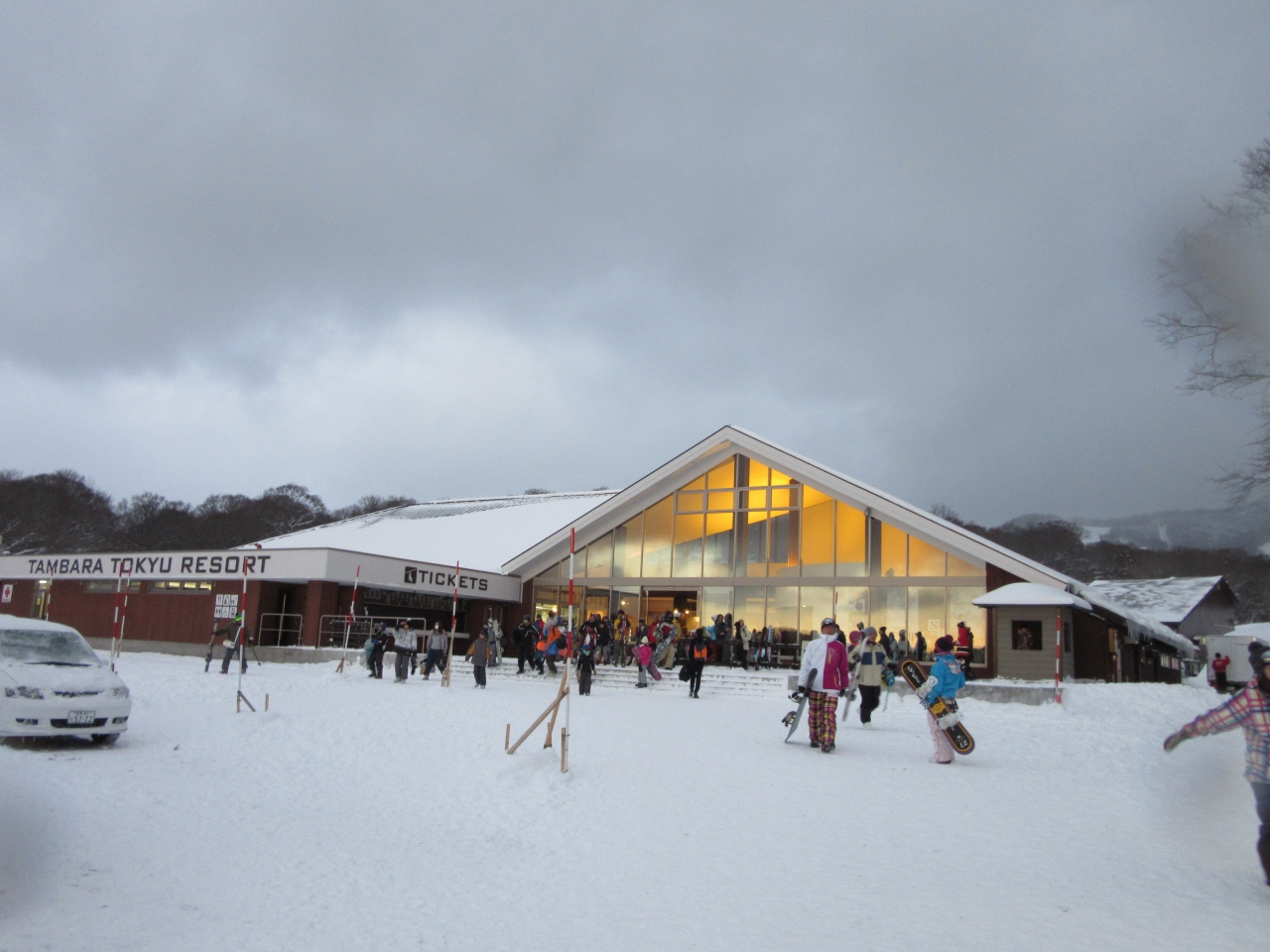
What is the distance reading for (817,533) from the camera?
27.1 m

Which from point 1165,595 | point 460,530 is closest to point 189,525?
point 460,530

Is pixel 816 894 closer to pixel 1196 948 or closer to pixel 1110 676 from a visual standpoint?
pixel 1196 948

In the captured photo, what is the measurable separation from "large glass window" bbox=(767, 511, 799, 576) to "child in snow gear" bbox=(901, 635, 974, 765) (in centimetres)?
1603

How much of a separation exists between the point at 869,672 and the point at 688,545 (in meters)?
15.0

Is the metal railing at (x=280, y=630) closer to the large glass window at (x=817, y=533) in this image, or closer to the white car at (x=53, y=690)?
the large glass window at (x=817, y=533)

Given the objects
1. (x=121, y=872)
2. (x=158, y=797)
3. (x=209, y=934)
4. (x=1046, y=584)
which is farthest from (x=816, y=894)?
(x=1046, y=584)

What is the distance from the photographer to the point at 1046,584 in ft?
74.6

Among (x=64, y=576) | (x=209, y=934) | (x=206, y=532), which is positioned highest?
(x=206, y=532)

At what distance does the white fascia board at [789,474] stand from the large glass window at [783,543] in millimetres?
1386

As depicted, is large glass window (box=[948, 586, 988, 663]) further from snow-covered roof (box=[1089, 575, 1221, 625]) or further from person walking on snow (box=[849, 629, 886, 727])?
snow-covered roof (box=[1089, 575, 1221, 625])

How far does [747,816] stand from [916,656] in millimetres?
18434

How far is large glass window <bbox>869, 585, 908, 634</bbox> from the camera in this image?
25.4 m

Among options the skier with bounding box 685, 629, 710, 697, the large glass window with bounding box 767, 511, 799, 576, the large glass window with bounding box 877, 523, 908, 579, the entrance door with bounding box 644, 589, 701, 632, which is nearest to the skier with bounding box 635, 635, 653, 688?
the skier with bounding box 685, 629, 710, 697

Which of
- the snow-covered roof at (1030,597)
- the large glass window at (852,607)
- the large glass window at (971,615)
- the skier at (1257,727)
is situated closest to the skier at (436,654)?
the large glass window at (852,607)
